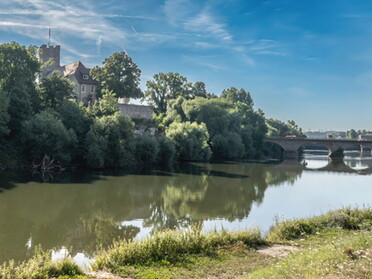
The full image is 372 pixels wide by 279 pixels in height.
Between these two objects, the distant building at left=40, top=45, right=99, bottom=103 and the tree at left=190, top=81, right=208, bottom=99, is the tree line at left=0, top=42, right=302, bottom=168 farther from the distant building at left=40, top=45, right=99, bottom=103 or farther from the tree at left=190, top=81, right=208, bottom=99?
the tree at left=190, top=81, right=208, bottom=99

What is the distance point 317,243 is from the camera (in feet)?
40.0

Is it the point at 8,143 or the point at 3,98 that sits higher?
the point at 3,98

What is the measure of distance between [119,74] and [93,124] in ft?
69.7

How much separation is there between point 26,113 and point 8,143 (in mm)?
3900

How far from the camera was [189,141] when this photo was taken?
5475 centimetres

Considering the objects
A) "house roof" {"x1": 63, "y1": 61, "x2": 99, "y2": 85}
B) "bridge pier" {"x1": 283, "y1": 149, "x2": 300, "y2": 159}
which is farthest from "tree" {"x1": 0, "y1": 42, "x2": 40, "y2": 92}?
"bridge pier" {"x1": 283, "y1": 149, "x2": 300, "y2": 159}

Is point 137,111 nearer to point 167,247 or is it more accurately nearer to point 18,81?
point 18,81

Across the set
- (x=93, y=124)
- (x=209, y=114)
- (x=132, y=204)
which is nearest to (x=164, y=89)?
(x=209, y=114)

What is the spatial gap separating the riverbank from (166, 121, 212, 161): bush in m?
41.4

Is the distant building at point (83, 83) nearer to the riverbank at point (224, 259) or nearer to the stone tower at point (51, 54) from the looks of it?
the stone tower at point (51, 54)

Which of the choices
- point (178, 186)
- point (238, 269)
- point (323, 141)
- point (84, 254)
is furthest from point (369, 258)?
point (323, 141)

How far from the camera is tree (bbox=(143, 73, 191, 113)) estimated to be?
238 ft

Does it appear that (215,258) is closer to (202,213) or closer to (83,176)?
(202,213)

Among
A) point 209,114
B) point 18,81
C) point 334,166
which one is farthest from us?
point 209,114
